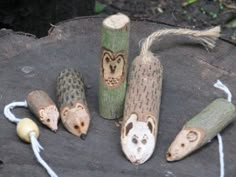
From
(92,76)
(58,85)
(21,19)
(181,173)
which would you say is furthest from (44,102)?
(21,19)

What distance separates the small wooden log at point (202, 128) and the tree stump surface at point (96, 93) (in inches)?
1.0

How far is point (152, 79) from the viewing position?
4.91ft

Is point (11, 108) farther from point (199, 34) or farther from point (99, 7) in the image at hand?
point (99, 7)

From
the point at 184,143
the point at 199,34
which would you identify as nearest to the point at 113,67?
the point at 184,143

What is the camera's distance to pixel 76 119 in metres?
1.44

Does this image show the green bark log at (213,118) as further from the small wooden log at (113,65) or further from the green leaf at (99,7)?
the green leaf at (99,7)

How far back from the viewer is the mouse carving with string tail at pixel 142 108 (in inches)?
54.5

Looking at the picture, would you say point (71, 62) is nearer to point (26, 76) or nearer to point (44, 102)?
point (26, 76)

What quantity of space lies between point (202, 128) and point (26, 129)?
37cm

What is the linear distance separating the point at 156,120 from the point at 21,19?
1019 mm

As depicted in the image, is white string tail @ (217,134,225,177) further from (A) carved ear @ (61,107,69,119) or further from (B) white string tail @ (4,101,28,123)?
(B) white string tail @ (4,101,28,123)

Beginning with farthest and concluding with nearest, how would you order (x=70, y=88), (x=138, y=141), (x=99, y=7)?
(x=99, y=7), (x=70, y=88), (x=138, y=141)

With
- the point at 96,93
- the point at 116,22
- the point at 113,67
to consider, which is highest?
the point at 116,22

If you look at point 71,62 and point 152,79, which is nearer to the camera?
point 152,79
